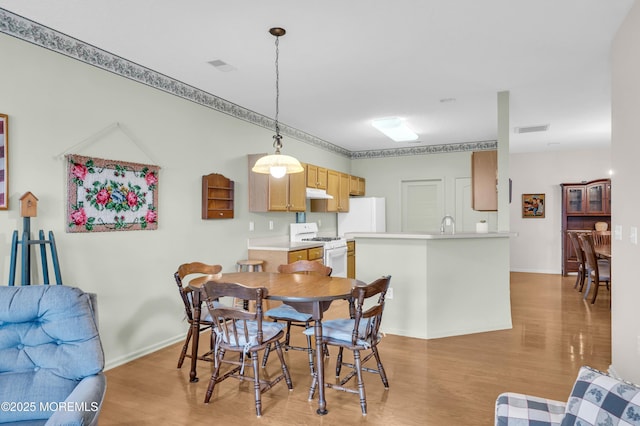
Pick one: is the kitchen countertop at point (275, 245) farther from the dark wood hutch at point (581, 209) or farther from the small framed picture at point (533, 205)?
the dark wood hutch at point (581, 209)

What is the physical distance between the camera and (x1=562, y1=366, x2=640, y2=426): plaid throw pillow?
47.9 inches

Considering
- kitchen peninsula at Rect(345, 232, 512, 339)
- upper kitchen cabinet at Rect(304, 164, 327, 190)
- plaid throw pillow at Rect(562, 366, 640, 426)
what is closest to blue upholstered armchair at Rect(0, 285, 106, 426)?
plaid throw pillow at Rect(562, 366, 640, 426)

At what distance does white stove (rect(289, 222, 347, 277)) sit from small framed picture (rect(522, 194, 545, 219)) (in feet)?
13.7

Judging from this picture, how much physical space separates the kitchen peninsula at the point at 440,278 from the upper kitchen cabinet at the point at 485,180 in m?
1.81

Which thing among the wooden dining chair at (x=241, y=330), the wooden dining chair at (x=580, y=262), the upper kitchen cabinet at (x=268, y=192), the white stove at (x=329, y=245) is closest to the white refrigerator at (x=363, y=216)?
the white stove at (x=329, y=245)

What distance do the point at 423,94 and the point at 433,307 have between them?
7.47ft

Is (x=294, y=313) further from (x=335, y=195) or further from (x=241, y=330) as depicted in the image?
(x=335, y=195)

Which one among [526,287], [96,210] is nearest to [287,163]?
[96,210]

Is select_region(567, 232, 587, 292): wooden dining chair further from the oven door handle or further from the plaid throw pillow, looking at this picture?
the plaid throw pillow

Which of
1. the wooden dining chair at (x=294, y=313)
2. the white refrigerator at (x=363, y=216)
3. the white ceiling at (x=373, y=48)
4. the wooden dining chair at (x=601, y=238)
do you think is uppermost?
the white ceiling at (x=373, y=48)

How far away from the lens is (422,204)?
758 centimetres

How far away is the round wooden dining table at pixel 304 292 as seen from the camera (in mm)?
2459

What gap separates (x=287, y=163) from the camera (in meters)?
3.20

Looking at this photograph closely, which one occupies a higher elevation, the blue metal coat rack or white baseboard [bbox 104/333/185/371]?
the blue metal coat rack
